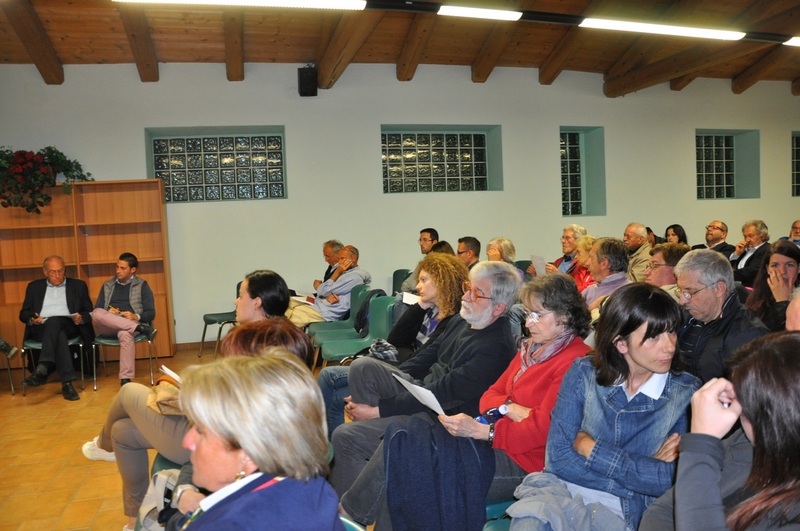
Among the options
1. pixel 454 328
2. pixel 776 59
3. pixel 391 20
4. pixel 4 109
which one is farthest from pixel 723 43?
pixel 4 109

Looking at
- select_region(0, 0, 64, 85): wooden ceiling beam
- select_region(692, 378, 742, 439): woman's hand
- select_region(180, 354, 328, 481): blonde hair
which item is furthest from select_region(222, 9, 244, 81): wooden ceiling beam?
select_region(692, 378, 742, 439): woman's hand

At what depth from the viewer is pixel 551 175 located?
8.64 meters

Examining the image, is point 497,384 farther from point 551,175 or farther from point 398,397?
point 551,175

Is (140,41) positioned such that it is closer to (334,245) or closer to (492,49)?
(334,245)

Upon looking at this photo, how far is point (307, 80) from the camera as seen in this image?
7570mm

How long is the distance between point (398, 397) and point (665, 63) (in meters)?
6.43

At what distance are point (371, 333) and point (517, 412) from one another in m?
2.68

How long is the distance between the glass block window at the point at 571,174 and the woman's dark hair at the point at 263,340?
7.50m

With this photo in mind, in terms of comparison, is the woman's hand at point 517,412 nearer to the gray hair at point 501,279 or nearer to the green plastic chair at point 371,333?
the gray hair at point 501,279

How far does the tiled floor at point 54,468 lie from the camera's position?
128 inches

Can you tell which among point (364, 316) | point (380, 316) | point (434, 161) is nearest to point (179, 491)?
point (380, 316)

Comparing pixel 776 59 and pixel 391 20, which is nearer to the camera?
pixel 391 20

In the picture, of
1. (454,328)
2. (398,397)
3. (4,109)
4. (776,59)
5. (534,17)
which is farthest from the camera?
(776,59)

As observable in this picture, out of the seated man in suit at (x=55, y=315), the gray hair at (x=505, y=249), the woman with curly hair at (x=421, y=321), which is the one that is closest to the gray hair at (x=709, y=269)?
the woman with curly hair at (x=421, y=321)
